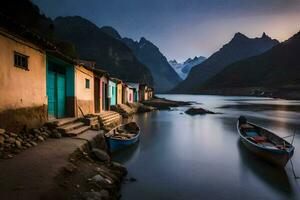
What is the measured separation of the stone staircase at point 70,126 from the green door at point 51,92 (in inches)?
55.5

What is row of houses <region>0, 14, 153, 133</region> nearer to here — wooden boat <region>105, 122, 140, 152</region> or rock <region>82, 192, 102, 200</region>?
wooden boat <region>105, 122, 140, 152</region>

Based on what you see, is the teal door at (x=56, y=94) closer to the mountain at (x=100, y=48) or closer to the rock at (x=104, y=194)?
the rock at (x=104, y=194)

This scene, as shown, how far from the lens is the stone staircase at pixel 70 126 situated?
1189cm

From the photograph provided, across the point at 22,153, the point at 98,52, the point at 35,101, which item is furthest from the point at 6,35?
the point at 98,52

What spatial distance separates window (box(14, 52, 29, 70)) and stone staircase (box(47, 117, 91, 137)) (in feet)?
10.0

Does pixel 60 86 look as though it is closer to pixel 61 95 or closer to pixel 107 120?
pixel 61 95

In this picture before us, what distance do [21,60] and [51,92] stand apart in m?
4.31

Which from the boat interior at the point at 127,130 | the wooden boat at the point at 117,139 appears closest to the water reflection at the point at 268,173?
the wooden boat at the point at 117,139

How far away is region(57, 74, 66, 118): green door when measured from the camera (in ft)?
48.6

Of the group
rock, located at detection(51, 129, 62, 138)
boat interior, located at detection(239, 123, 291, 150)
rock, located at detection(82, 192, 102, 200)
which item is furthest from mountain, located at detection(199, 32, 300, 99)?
rock, located at detection(82, 192, 102, 200)

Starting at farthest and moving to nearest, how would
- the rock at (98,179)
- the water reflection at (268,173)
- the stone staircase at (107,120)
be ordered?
the stone staircase at (107,120) < the water reflection at (268,173) < the rock at (98,179)

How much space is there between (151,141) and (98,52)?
113576 millimetres

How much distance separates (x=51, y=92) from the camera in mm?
14172

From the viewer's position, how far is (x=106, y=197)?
23.7 feet
